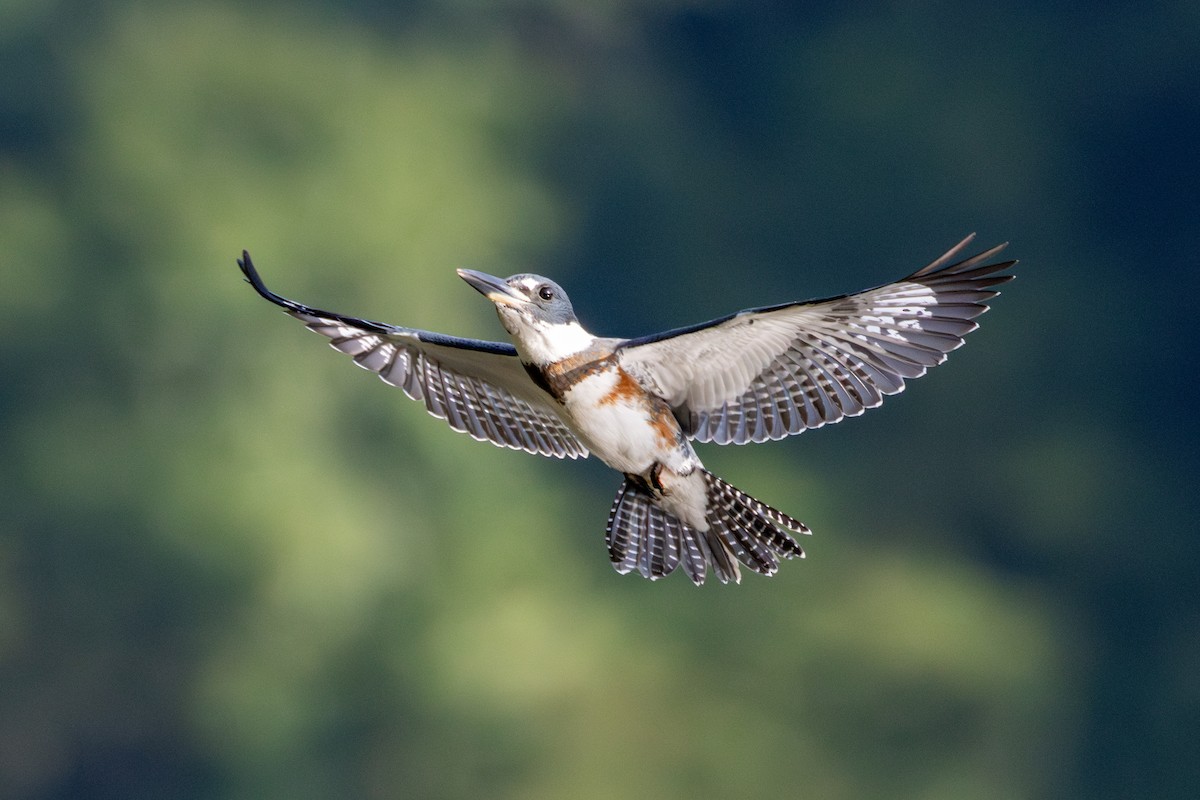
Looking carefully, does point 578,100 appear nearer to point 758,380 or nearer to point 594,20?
point 594,20

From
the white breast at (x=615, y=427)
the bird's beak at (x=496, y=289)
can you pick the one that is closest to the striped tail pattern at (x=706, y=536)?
the white breast at (x=615, y=427)

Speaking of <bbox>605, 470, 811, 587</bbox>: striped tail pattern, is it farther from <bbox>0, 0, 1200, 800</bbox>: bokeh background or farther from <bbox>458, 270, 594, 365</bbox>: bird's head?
<bbox>0, 0, 1200, 800</bbox>: bokeh background

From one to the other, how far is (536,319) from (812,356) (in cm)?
84

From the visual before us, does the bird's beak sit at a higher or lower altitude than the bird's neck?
higher

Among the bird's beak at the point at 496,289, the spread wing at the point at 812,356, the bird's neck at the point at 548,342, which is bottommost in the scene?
the bird's neck at the point at 548,342

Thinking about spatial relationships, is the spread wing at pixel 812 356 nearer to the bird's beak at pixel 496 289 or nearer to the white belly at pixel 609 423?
the white belly at pixel 609 423

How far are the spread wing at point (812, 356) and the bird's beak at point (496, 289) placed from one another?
344 mm

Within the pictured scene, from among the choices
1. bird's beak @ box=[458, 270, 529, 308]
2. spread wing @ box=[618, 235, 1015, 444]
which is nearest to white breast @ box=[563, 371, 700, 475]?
spread wing @ box=[618, 235, 1015, 444]

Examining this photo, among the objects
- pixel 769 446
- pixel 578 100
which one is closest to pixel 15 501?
pixel 769 446

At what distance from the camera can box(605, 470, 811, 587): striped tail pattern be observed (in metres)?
5.09

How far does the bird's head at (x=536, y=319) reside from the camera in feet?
15.2

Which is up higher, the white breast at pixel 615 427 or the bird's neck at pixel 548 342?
the bird's neck at pixel 548 342

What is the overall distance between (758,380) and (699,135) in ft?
91.0

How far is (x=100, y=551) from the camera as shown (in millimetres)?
19062
